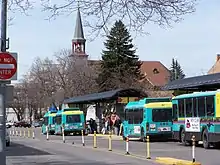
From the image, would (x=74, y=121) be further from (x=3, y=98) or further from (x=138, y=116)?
(x=3, y=98)

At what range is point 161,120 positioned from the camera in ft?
119

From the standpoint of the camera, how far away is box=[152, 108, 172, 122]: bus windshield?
1422 inches

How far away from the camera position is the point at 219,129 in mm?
26516

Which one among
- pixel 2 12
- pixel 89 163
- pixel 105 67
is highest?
pixel 105 67

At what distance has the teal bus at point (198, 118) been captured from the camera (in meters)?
27.0

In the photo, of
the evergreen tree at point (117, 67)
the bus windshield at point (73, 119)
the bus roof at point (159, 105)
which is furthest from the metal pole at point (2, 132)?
the evergreen tree at point (117, 67)

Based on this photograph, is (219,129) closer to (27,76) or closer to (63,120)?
(63,120)

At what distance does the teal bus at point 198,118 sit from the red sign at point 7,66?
1472 centimetres

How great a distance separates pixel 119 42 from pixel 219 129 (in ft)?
168

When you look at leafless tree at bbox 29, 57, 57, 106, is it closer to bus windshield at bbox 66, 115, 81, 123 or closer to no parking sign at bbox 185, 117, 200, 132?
bus windshield at bbox 66, 115, 81, 123

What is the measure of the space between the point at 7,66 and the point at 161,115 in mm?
23084

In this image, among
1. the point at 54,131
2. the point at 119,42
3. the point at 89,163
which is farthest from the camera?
the point at 119,42

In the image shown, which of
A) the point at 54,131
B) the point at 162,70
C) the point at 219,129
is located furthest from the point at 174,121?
the point at 162,70

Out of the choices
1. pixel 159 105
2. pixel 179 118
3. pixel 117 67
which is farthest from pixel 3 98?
pixel 117 67
